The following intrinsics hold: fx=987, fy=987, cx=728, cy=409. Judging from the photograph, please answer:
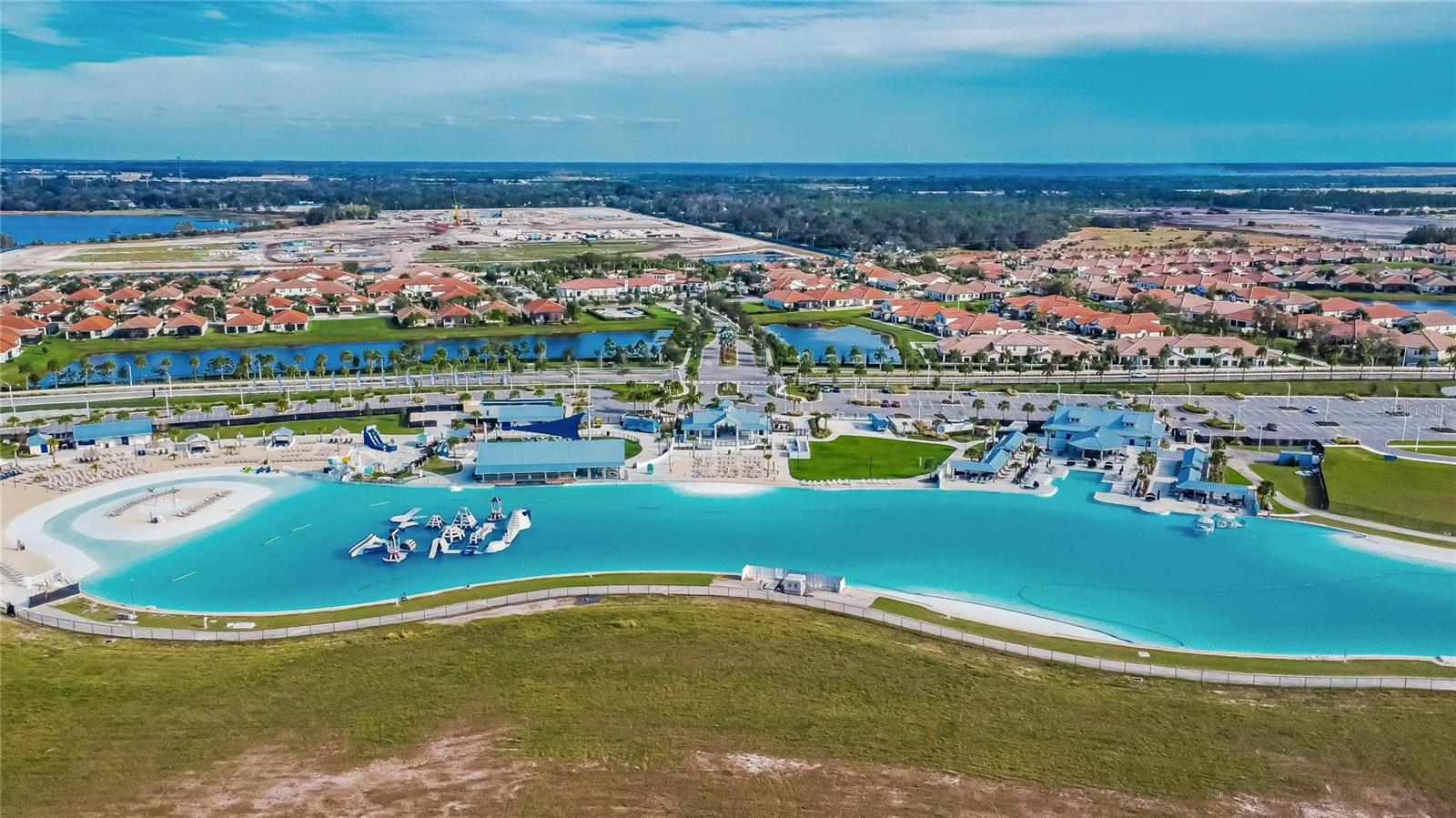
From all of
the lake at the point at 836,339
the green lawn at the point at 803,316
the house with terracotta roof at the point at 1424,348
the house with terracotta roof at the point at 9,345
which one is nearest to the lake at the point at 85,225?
the house with terracotta roof at the point at 9,345

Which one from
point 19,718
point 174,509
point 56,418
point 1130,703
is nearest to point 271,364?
point 56,418

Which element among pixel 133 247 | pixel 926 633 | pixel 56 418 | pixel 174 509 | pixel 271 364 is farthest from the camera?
pixel 133 247

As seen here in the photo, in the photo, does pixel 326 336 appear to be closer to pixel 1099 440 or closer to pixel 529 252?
pixel 529 252

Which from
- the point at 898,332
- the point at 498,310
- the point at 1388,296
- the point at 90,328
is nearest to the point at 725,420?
the point at 898,332

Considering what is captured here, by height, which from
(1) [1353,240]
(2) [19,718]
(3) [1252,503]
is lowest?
(2) [19,718]

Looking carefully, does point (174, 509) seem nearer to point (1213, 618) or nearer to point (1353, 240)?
point (1213, 618)

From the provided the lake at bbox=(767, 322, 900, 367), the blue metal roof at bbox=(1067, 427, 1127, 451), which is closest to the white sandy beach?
the blue metal roof at bbox=(1067, 427, 1127, 451)

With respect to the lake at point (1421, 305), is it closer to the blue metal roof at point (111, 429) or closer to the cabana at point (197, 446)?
the cabana at point (197, 446)
